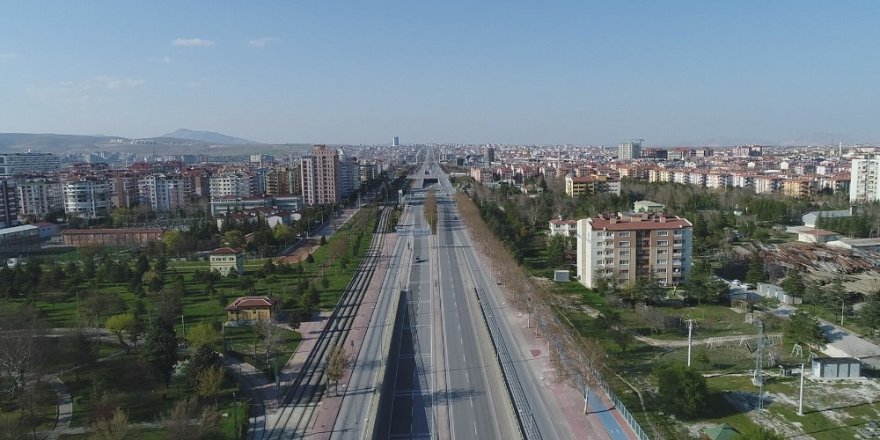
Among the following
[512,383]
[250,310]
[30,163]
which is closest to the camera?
[512,383]

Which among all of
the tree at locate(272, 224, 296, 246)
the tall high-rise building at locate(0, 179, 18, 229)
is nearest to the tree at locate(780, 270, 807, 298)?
the tree at locate(272, 224, 296, 246)

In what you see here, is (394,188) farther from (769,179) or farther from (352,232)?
(769,179)

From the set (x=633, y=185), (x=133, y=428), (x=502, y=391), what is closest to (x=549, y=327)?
(x=502, y=391)

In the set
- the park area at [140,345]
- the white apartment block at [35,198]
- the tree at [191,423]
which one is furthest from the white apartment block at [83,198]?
the tree at [191,423]

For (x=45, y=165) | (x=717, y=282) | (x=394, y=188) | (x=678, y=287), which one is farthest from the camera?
(x=45, y=165)

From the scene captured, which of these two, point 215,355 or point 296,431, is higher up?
point 215,355

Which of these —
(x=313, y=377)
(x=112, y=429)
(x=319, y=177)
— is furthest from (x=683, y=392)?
(x=319, y=177)

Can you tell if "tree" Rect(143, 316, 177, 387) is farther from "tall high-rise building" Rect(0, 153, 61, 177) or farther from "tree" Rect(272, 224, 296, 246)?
"tall high-rise building" Rect(0, 153, 61, 177)

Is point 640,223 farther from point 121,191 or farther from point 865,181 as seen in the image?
point 121,191
